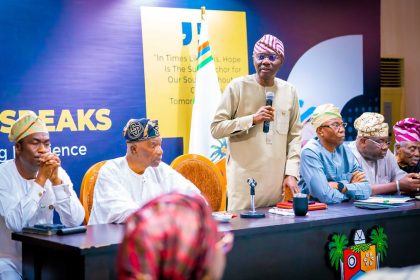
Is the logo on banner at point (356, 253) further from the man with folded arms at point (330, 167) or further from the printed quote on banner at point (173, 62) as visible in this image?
the printed quote on banner at point (173, 62)

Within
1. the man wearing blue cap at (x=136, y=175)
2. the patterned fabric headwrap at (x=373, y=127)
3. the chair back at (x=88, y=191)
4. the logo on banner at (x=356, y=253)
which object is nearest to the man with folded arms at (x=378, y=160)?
the patterned fabric headwrap at (x=373, y=127)

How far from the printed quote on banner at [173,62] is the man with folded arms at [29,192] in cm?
223

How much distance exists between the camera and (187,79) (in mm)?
6094

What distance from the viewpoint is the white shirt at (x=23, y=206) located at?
3.48m

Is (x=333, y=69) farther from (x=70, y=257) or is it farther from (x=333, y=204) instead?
(x=70, y=257)

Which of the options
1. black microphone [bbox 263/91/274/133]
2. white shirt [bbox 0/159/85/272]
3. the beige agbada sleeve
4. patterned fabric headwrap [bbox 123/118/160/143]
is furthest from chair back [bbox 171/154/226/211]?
white shirt [bbox 0/159/85/272]

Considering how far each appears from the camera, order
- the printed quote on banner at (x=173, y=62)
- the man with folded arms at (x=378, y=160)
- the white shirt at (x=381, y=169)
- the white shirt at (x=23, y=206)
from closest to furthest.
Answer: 1. the white shirt at (x=23, y=206)
2. the man with folded arms at (x=378, y=160)
3. the white shirt at (x=381, y=169)
4. the printed quote on banner at (x=173, y=62)

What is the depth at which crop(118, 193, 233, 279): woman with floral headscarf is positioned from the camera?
4.35ft

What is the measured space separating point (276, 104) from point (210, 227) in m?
3.31

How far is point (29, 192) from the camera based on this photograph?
11.5 ft

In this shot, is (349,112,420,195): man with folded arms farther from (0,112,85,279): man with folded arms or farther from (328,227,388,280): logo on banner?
(0,112,85,279): man with folded arms

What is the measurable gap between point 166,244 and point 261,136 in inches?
130

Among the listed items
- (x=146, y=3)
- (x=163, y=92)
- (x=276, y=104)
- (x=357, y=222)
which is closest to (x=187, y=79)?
(x=163, y=92)

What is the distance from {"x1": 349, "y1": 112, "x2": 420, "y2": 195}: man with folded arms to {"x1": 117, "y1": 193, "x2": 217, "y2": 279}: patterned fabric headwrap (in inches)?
148
